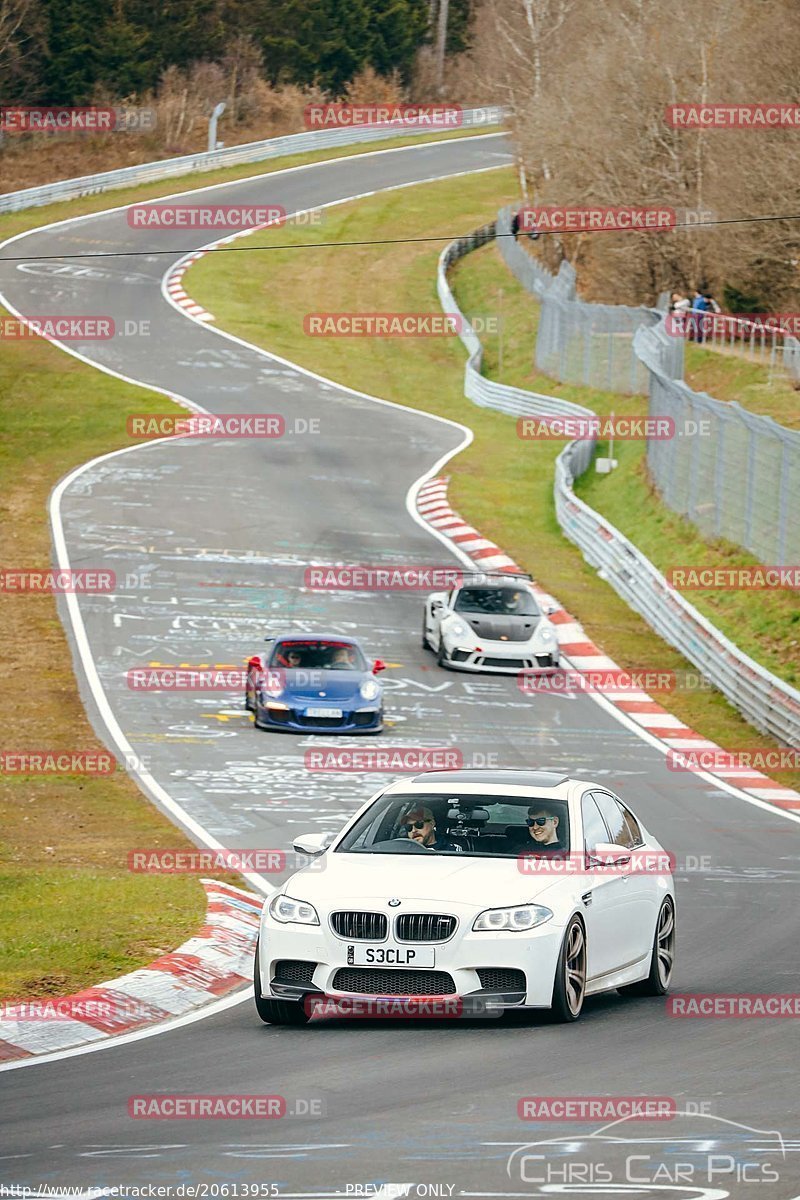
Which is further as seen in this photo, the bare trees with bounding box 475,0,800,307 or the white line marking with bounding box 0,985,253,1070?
the bare trees with bounding box 475,0,800,307

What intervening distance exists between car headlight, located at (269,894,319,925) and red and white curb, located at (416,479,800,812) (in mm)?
12520

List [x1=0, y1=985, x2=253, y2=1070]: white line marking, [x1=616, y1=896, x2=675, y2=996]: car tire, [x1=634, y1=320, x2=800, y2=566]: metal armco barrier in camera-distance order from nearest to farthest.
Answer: [x1=0, y1=985, x2=253, y2=1070]: white line marking, [x1=616, y1=896, x2=675, y2=996]: car tire, [x1=634, y1=320, x2=800, y2=566]: metal armco barrier

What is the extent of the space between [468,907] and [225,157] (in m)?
75.7

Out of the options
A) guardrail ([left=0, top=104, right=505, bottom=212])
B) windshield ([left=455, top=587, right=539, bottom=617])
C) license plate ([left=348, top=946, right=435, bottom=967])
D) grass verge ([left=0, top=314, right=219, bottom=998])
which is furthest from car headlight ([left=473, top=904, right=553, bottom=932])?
guardrail ([left=0, top=104, right=505, bottom=212])

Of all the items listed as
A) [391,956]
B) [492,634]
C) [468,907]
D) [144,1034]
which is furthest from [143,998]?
[492,634]

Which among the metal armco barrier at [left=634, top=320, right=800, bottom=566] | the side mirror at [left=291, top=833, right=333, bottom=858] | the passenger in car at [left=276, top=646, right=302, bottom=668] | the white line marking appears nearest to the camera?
the white line marking

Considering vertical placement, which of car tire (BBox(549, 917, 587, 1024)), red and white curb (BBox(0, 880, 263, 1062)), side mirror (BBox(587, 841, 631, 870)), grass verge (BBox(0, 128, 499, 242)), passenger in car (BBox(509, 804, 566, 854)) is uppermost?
passenger in car (BBox(509, 804, 566, 854))

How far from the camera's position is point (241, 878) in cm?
1709

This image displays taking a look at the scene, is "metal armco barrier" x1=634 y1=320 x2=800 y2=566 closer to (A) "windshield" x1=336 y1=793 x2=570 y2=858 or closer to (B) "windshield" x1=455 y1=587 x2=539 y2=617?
(B) "windshield" x1=455 y1=587 x2=539 y2=617

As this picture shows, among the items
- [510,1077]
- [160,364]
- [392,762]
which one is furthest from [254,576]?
[510,1077]

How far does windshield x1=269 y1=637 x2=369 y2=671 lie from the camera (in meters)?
26.5

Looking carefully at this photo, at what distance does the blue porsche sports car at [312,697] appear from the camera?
25.5 m

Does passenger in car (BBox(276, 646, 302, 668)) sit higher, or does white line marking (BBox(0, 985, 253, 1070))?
white line marking (BBox(0, 985, 253, 1070))

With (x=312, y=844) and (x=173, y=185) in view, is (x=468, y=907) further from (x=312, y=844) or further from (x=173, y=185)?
(x=173, y=185)
